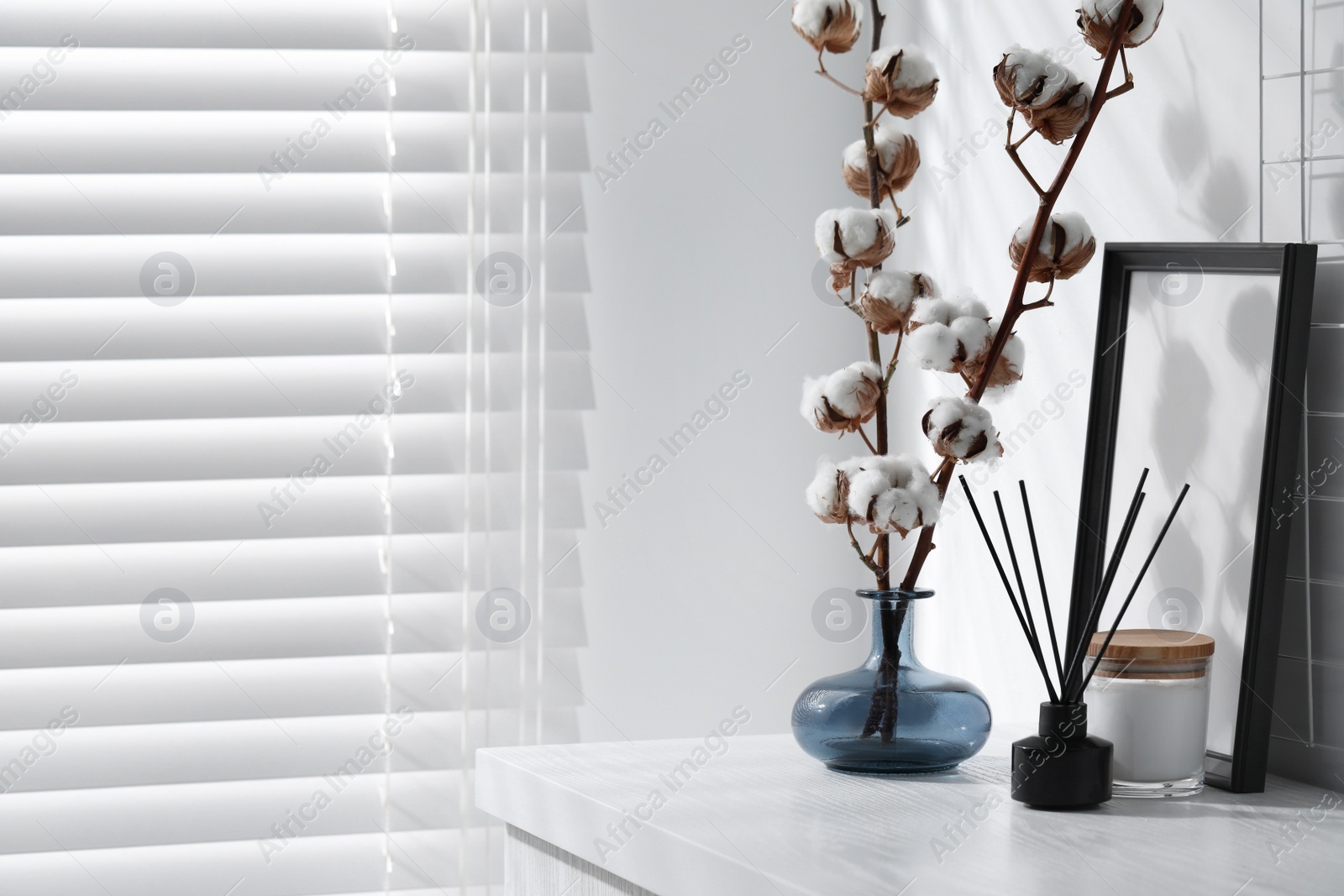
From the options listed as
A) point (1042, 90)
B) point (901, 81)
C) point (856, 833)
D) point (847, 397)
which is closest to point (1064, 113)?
point (1042, 90)

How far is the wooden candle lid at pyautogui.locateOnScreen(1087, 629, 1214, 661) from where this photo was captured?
854 millimetres

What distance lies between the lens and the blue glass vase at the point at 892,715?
938mm

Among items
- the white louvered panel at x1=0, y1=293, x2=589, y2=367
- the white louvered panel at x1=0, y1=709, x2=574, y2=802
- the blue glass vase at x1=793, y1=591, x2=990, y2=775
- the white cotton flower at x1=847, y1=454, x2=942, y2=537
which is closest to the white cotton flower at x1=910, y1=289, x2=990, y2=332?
the white cotton flower at x1=847, y1=454, x2=942, y2=537

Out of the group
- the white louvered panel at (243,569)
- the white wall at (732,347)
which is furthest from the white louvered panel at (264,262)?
the white louvered panel at (243,569)

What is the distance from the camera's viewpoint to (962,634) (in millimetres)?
1347

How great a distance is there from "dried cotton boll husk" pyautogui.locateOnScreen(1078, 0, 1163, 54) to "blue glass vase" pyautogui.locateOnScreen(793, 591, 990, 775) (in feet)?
1.38

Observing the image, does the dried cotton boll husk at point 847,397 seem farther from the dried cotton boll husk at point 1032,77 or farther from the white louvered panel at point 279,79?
the white louvered panel at point 279,79

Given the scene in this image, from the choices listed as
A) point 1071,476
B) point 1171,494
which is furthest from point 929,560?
point 1171,494

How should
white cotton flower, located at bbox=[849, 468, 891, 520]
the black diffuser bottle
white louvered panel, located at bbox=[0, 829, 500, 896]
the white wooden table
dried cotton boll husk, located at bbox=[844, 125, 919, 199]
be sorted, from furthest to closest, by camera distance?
white louvered panel, located at bbox=[0, 829, 500, 896] → dried cotton boll husk, located at bbox=[844, 125, 919, 199] → white cotton flower, located at bbox=[849, 468, 891, 520] → the black diffuser bottle → the white wooden table

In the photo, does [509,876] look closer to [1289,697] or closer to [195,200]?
[1289,697]

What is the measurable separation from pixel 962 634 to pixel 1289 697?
463 mm

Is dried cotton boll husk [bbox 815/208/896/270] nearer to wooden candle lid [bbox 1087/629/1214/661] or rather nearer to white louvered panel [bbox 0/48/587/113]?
wooden candle lid [bbox 1087/629/1214/661]

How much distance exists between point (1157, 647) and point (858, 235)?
369 mm

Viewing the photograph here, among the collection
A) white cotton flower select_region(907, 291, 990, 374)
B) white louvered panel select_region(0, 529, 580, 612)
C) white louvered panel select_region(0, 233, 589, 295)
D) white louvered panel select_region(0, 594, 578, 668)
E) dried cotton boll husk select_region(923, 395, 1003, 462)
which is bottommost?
white louvered panel select_region(0, 594, 578, 668)
